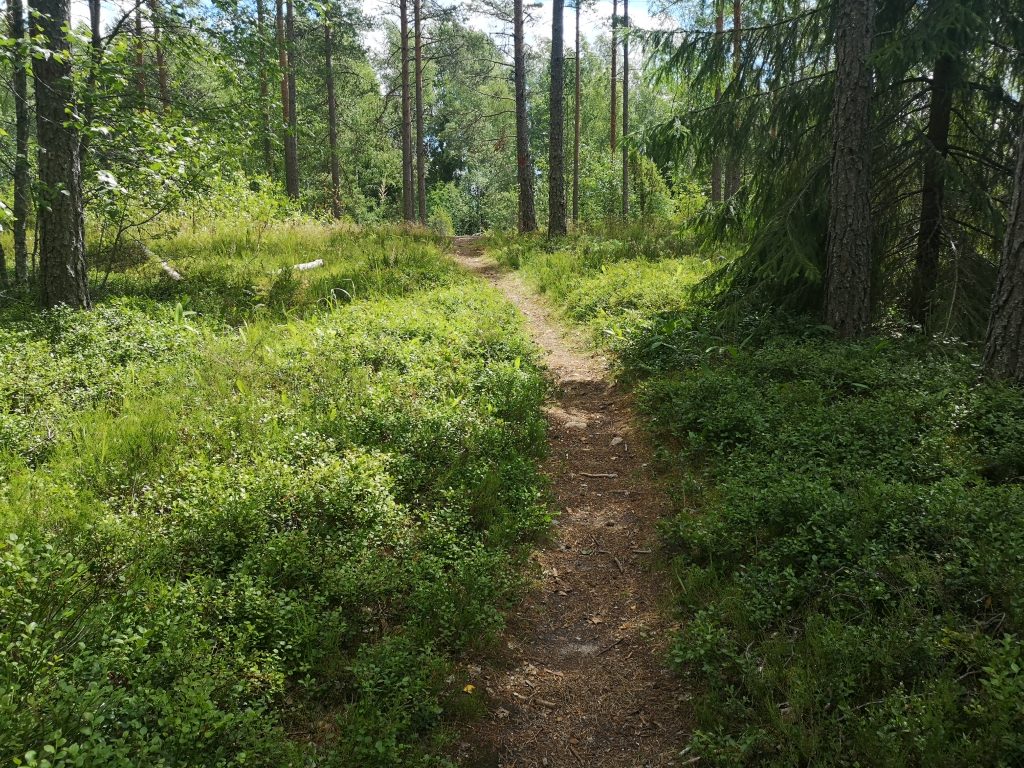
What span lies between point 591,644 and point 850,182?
610 centimetres

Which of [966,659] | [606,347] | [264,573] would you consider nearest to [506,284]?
[606,347]

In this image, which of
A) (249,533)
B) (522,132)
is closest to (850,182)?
(249,533)

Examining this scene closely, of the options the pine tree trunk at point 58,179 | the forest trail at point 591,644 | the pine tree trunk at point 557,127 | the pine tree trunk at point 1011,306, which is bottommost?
the forest trail at point 591,644

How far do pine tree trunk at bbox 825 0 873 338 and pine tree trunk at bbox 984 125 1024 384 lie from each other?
181 centimetres

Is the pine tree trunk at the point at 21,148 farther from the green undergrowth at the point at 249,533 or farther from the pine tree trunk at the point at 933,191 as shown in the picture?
the pine tree trunk at the point at 933,191

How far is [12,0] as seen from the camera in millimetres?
9711

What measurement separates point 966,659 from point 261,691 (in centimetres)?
349

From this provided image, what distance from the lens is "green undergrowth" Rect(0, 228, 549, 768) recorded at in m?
2.86

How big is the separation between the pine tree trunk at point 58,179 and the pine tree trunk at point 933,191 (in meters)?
10.7

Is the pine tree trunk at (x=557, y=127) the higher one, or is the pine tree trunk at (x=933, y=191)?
the pine tree trunk at (x=557, y=127)

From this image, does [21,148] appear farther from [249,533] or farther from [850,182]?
[850,182]

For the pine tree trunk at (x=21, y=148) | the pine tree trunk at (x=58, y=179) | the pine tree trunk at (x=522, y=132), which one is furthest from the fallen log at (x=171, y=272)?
the pine tree trunk at (x=522, y=132)

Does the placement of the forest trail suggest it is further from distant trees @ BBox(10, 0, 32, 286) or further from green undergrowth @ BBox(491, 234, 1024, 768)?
distant trees @ BBox(10, 0, 32, 286)

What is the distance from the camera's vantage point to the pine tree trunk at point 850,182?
270 inches
